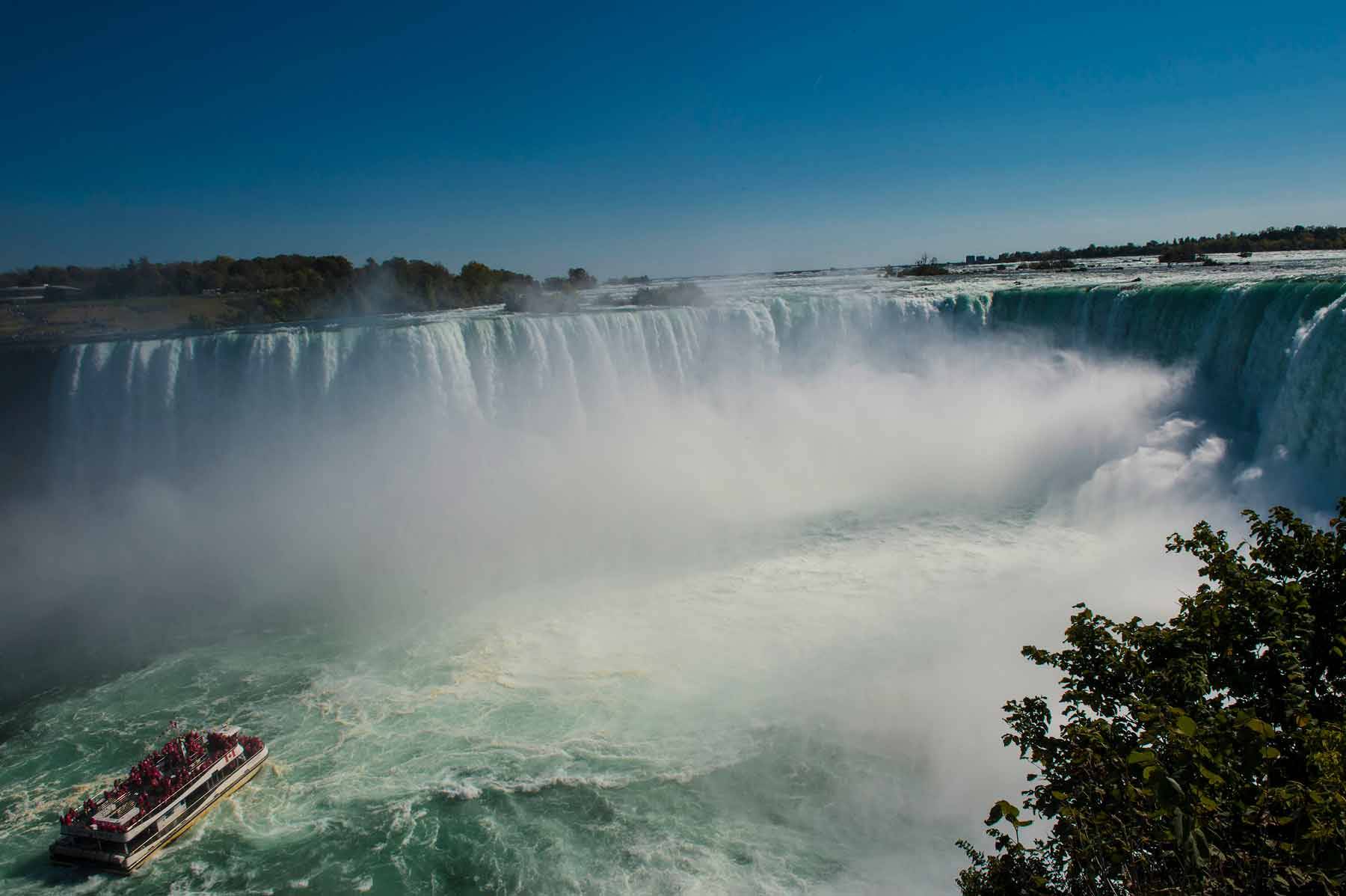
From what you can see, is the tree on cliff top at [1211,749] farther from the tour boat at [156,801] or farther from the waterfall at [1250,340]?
the waterfall at [1250,340]

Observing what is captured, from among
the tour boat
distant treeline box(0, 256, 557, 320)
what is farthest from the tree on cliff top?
distant treeline box(0, 256, 557, 320)

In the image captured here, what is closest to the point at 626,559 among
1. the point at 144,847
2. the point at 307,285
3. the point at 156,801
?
the point at 156,801

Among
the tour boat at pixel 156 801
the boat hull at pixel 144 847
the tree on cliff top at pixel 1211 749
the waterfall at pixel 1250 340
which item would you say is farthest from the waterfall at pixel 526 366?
the tree on cliff top at pixel 1211 749

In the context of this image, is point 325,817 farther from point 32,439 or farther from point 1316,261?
point 1316,261

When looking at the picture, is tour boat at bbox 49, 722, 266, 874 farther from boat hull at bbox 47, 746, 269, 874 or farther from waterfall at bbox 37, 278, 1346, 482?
waterfall at bbox 37, 278, 1346, 482

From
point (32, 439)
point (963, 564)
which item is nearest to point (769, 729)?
point (963, 564)

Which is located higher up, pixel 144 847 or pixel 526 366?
pixel 526 366

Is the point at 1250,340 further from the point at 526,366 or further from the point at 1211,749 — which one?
the point at 526,366
